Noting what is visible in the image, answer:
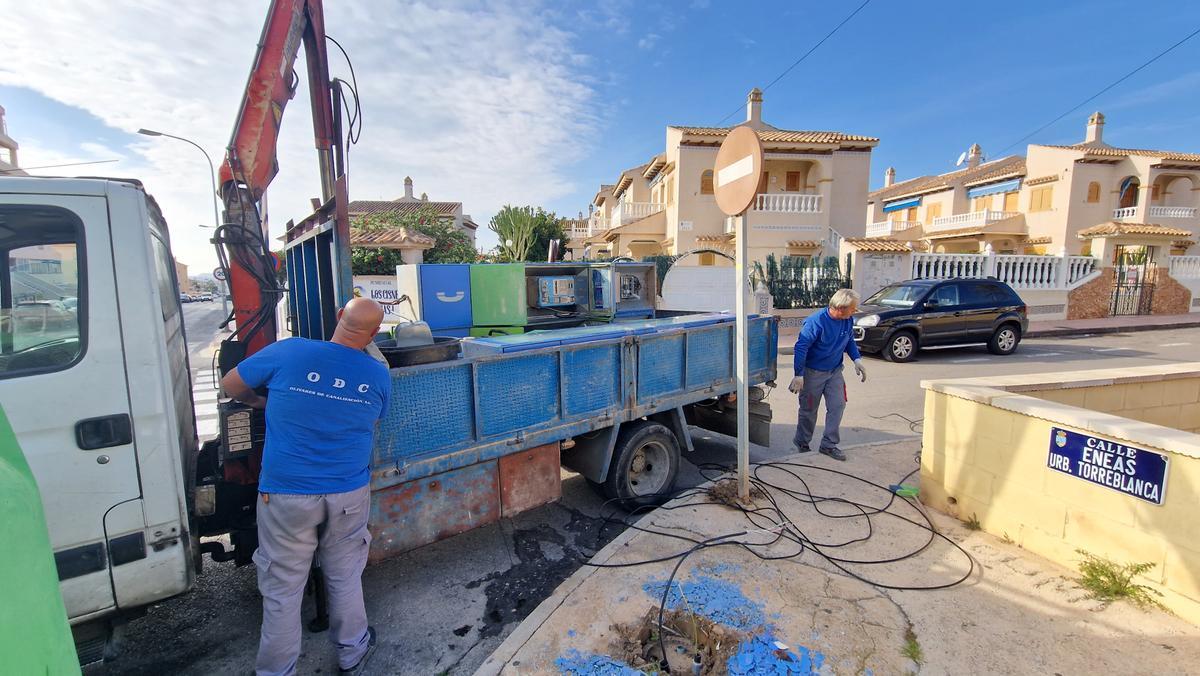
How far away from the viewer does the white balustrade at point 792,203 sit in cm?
2067

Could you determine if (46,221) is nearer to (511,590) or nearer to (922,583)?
(511,590)

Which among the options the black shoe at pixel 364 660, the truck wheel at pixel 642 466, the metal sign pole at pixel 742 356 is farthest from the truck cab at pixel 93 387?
the metal sign pole at pixel 742 356

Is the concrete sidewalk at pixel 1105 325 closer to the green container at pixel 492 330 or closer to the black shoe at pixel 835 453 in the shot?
the black shoe at pixel 835 453

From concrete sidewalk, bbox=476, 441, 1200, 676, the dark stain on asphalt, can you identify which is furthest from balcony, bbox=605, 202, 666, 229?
concrete sidewalk, bbox=476, 441, 1200, 676

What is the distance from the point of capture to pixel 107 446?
215cm

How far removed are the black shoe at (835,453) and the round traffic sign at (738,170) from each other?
2740 mm

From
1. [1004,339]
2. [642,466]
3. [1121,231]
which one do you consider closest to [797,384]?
[642,466]

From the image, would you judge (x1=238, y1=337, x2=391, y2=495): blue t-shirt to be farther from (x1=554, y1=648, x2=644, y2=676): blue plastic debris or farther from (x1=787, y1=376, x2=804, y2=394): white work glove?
(x1=787, y1=376, x2=804, y2=394): white work glove

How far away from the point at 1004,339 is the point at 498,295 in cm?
1223

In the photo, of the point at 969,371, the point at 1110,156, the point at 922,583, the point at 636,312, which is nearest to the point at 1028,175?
the point at 1110,156

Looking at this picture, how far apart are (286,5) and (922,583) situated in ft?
17.3

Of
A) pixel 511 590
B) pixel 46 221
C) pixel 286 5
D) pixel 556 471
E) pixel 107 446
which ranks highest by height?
pixel 286 5

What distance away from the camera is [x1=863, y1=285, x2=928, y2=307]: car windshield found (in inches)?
440

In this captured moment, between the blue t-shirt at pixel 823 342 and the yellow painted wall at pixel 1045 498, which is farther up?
the blue t-shirt at pixel 823 342
